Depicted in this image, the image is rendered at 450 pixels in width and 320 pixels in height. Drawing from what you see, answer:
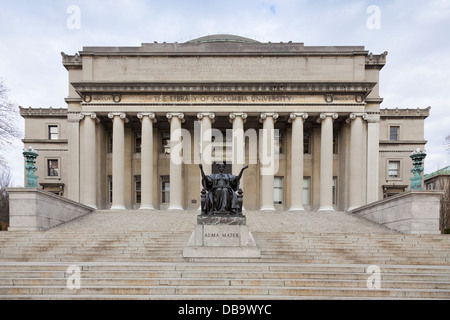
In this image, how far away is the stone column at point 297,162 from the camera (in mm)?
29834

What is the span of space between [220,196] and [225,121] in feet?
66.9

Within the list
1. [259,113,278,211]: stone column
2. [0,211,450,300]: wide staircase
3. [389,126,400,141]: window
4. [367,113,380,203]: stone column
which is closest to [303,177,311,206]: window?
[259,113,278,211]: stone column

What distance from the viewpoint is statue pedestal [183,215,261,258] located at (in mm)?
12516

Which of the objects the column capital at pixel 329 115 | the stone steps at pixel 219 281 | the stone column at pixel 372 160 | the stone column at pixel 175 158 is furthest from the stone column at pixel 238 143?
the stone steps at pixel 219 281

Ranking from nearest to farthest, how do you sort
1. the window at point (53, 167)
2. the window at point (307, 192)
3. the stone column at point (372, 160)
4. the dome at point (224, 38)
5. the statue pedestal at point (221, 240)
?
1. the statue pedestal at point (221, 240)
2. the stone column at point (372, 160)
3. the window at point (307, 192)
4. the dome at point (224, 38)
5. the window at point (53, 167)

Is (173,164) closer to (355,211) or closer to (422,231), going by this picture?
(355,211)

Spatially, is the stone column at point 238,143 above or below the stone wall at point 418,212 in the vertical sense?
above

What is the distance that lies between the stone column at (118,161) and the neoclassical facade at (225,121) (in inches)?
3.5

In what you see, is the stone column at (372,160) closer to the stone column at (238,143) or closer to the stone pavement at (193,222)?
the stone pavement at (193,222)

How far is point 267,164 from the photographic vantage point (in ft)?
102

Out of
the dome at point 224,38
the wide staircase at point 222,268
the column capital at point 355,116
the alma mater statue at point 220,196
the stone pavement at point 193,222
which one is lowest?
the stone pavement at point 193,222
